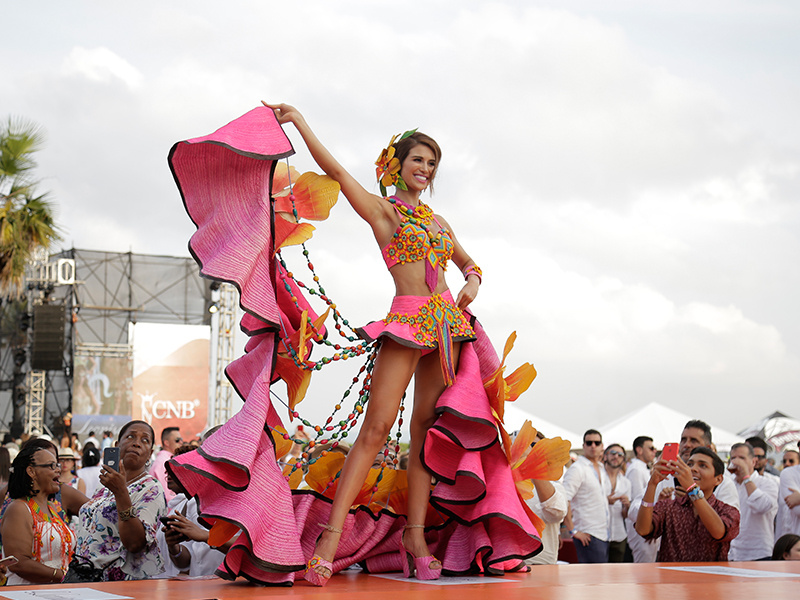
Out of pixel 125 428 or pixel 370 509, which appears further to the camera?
pixel 125 428

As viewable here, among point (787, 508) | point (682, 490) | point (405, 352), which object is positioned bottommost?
point (787, 508)

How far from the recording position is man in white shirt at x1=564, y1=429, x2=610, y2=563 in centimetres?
669

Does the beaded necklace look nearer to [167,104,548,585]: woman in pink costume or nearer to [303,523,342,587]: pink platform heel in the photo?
[167,104,548,585]: woman in pink costume

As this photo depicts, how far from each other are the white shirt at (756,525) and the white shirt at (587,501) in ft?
3.31

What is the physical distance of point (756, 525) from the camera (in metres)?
6.01

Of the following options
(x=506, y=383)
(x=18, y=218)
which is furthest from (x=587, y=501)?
(x=18, y=218)

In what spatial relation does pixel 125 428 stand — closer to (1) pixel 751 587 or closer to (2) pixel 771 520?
(1) pixel 751 587

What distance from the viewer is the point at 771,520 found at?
6.08 metres

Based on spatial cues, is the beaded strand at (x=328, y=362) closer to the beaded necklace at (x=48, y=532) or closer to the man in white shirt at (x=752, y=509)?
the beaded necklace at (x=48, y=532)

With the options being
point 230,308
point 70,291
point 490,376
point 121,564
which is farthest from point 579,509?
point 70,291

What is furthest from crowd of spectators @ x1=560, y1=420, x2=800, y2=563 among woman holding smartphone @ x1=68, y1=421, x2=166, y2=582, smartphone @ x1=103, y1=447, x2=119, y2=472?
smartphone @ x1=103, y1=447, x2=119, y2=472

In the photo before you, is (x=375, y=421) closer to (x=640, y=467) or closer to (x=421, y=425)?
(x=421, y=425)

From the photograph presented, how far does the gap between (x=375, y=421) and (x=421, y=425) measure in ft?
0.95

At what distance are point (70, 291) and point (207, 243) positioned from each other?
73.5 ft
